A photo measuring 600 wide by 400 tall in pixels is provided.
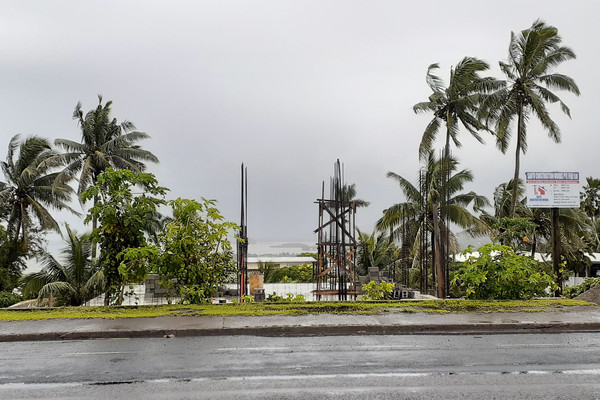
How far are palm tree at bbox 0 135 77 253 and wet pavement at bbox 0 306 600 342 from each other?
24032 millimetres

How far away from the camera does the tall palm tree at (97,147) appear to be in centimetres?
3478

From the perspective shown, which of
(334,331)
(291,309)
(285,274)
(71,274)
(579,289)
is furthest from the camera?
(285,274)

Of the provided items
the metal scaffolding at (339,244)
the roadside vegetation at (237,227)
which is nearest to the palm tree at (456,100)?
the roadside vegetation at (237,227)

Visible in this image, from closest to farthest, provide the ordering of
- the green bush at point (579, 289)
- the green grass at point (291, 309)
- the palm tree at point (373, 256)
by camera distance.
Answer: the green grass at point (291, 309) < the green bush at point (579, 289) < the palm tree at point (373, 256)

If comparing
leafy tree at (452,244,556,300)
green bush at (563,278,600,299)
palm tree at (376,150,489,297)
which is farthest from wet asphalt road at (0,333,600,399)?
palm tree at (376,150,489,297)

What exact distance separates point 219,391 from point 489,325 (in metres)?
6.46

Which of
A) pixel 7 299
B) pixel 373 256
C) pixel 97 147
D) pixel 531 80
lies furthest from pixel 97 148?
pixel 531 80

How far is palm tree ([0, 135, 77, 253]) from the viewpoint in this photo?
109 ft

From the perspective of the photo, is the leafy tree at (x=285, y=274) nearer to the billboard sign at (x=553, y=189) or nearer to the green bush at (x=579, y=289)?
the billboard sign at (x=553, y=189)

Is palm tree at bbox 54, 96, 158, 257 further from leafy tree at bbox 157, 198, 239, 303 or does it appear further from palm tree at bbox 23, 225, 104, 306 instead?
leafy tree at bbox 157, 198, 239, 303

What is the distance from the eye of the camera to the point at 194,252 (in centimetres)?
1352

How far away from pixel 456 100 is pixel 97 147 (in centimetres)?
2275

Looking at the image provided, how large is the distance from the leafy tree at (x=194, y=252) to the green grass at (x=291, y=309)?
613 mm

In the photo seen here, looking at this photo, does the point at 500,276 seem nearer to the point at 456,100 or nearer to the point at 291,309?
the point at 291,309
